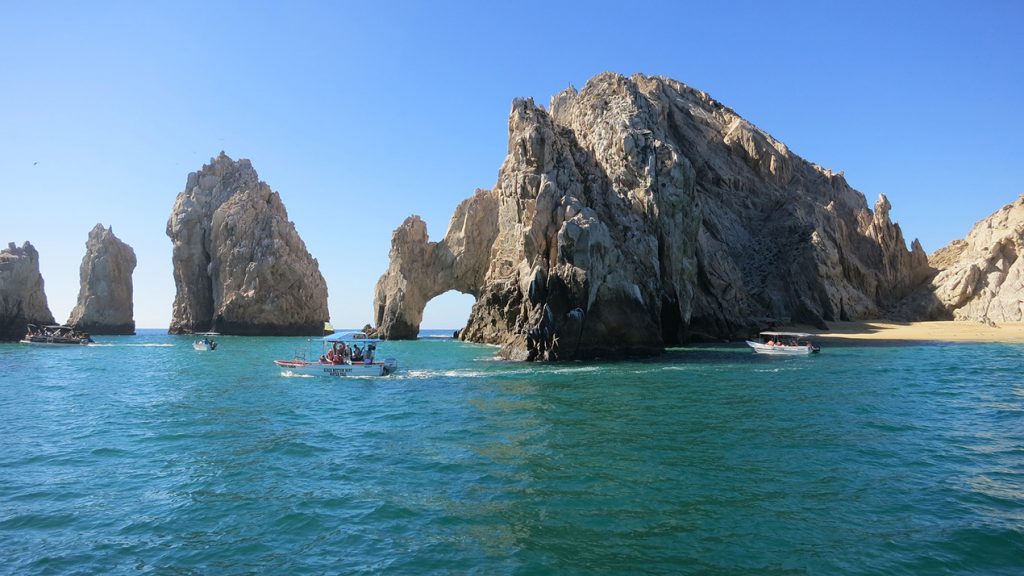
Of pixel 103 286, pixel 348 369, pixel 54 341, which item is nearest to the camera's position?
pixel 348 369

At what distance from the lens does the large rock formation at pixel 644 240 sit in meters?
42.3

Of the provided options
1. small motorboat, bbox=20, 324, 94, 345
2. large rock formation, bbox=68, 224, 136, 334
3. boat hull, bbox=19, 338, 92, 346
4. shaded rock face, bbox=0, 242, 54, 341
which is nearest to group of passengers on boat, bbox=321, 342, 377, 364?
boat hull, bbox=19, 338, 92, 346

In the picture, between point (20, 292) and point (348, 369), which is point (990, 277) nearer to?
point (348, 369)

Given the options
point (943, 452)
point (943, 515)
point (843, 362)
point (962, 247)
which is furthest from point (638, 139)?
point (962, 247)

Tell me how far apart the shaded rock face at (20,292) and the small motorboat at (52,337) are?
9.74 ft

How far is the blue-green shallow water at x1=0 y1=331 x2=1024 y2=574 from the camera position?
9047 mm

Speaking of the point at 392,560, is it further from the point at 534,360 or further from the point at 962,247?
the point at 962,247

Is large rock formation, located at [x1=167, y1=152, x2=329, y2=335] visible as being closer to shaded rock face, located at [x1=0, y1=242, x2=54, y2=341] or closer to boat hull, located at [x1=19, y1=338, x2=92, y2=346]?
shaded rock face, located at [x1=0, y1=242, x2=54, y2=341]

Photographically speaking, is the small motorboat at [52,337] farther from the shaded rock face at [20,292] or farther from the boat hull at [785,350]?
the boat hull at [785,350]

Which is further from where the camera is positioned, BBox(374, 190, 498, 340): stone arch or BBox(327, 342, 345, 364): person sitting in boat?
BBox(374, 190, 498, 340): stone arch

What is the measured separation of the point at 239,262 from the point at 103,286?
31464mm

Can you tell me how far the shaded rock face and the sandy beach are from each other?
313 ft

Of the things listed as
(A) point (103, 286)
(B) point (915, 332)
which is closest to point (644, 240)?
(B) point (915, 332)

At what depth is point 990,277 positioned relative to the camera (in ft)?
212
